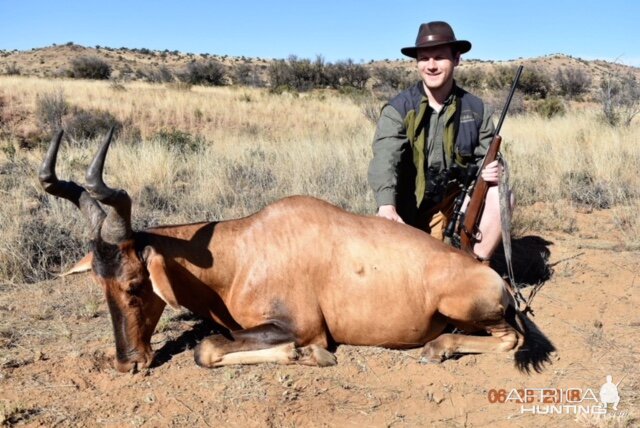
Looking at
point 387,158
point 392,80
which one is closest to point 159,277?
point 387,158

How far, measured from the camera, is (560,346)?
4809 mm

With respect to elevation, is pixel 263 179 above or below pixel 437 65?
below

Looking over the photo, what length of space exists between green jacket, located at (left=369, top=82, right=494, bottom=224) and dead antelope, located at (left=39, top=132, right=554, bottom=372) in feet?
3.80

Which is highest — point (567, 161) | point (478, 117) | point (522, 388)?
point (478, 117)

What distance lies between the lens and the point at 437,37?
544 cm

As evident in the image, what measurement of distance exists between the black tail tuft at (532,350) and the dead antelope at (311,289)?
2 cm

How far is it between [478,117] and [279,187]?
4388 mm

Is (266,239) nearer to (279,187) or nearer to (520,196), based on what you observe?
(279,187)

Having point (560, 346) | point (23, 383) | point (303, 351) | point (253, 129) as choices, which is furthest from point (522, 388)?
point (253, 129)

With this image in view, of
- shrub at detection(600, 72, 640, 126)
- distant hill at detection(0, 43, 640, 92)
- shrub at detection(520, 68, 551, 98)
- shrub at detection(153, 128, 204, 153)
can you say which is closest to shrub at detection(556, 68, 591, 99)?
shrub at detection(520, 68, 551, 98)

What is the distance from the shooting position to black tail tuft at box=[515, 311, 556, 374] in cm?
451

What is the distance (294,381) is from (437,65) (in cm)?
314

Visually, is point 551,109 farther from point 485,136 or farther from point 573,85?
point 485,136

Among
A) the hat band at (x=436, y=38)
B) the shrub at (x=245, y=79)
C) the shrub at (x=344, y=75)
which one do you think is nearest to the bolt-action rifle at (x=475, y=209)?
the hat band at (x=436, y=38)
